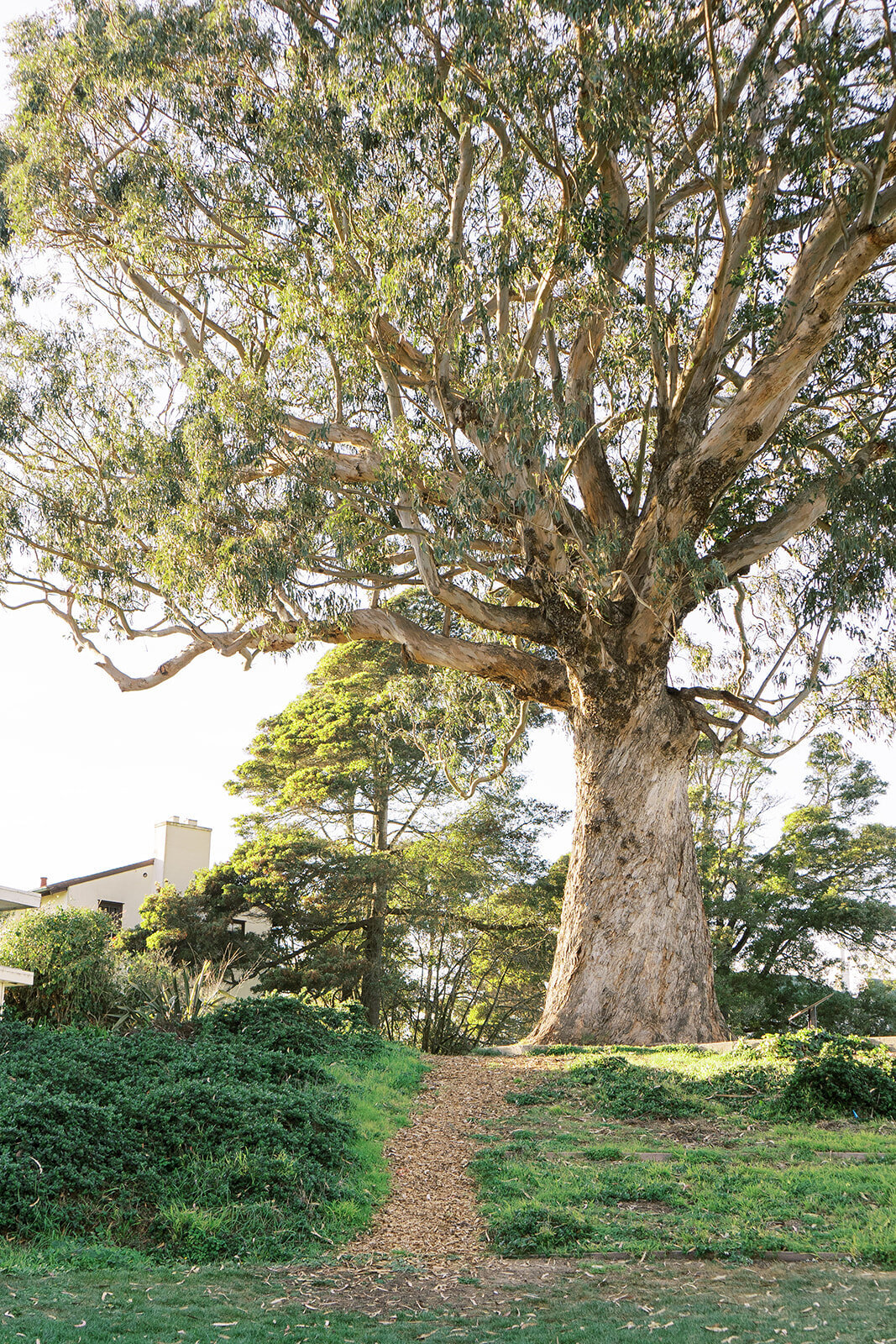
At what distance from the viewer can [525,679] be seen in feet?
45.6

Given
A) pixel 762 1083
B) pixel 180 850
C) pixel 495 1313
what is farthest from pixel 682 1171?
pixel 180 850

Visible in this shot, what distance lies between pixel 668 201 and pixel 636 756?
6.97 metres

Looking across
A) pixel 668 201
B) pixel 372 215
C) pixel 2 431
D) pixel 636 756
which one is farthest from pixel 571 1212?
pixel 2 431

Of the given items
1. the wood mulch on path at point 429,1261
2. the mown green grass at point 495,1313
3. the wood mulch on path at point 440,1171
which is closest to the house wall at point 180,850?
the wood mulch on path at point 440,1171

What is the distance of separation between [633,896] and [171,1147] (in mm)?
7321

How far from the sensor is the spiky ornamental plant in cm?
1079

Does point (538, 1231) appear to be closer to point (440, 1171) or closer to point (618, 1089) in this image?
point (440, 1171)

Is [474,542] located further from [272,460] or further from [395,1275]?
[395,1275]

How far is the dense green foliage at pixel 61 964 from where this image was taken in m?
11.3

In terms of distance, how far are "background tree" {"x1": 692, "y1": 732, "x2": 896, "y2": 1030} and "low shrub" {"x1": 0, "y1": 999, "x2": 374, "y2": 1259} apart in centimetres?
1726

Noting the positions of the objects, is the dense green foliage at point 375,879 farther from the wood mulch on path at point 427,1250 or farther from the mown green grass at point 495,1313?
the mown green grass at point 495,1313

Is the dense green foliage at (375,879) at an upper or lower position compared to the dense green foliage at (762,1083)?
upper

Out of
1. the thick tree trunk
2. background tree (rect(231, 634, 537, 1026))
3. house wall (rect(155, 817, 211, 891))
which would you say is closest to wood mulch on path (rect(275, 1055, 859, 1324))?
the thick tree trunk

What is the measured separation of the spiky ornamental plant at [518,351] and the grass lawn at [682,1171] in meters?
3.18
